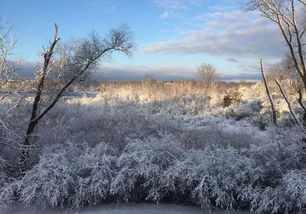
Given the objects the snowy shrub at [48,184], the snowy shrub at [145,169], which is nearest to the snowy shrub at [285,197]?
the snowy shrub at [145,169]

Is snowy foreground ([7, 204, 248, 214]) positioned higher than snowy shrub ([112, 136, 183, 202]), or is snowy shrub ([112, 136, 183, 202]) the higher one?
snowy shrub ([112, 136, 183, 202])

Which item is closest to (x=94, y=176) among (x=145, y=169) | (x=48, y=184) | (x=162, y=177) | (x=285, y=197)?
(x=48, y=184)

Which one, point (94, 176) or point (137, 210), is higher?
point (94, 176)

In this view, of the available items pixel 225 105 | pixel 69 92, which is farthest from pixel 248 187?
pixel 225 105

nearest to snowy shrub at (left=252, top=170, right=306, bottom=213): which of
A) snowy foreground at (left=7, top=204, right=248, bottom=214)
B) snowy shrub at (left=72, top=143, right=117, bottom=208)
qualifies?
snowy foreground at (left=7, top=204, right=248, bottom=214)

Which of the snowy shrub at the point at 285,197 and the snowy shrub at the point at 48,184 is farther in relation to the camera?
the snowy shrub at the point at 48,184

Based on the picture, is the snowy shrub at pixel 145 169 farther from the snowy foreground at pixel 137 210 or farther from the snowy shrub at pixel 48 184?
the snowy shrub at pixel 48 184

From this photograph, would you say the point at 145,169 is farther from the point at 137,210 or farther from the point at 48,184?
the point at 48,184

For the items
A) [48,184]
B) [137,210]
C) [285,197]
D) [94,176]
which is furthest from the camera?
[94,176]

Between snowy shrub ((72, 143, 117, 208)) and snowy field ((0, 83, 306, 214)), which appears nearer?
snowy field ((0, 83, 306, 214))

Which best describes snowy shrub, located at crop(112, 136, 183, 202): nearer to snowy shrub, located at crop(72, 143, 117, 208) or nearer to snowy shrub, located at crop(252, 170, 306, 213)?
snowy shrub, located at crop(72, 143, 117, 208)

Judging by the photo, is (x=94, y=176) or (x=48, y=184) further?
(x=94, y=176)

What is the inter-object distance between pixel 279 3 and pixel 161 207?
7.83 m

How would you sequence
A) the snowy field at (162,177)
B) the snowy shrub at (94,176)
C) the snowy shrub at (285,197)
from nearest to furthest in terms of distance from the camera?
the snowy shrub at (285,197) < the snowy field at (162,177) < the snowy shrub at (94,176)
